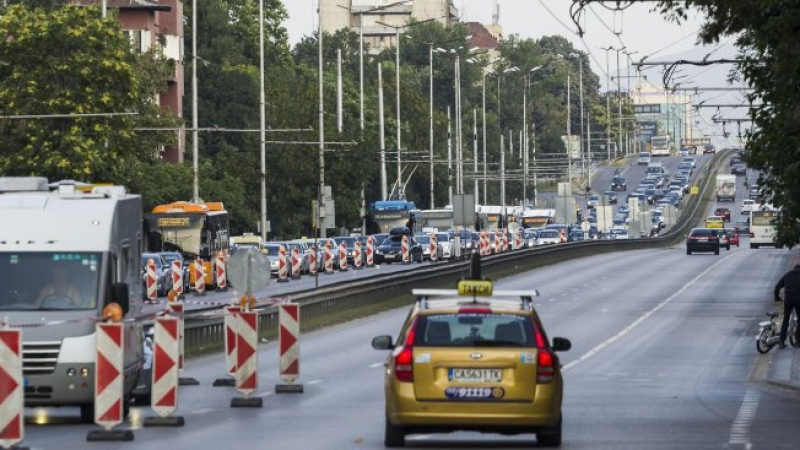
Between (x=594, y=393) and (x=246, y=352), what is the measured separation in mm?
5311

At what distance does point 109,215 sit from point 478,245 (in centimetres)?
7700

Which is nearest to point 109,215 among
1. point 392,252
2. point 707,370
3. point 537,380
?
point 537,380

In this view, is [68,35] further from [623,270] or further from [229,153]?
[229,153]

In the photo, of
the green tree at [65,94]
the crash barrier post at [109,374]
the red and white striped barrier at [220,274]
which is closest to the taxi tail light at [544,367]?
the crash barrier post at [109,374]

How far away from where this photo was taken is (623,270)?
3295 inches

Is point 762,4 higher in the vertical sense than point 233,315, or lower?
higher

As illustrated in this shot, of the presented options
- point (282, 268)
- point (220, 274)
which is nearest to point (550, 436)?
point (220, 274)

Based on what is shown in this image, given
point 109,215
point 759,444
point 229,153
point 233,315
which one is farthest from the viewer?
point 229,153

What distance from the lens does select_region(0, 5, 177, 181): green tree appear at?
72562 mm

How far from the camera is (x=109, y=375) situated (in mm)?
21000

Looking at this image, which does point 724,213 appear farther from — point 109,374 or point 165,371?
point 109,374

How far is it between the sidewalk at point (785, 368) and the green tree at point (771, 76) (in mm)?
3148

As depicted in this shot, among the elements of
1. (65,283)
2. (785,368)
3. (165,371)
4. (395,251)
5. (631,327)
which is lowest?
(631,327)

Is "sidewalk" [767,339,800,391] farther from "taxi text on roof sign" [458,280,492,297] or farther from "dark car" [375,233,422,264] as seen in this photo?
"dark car" [375,233,422,264]
